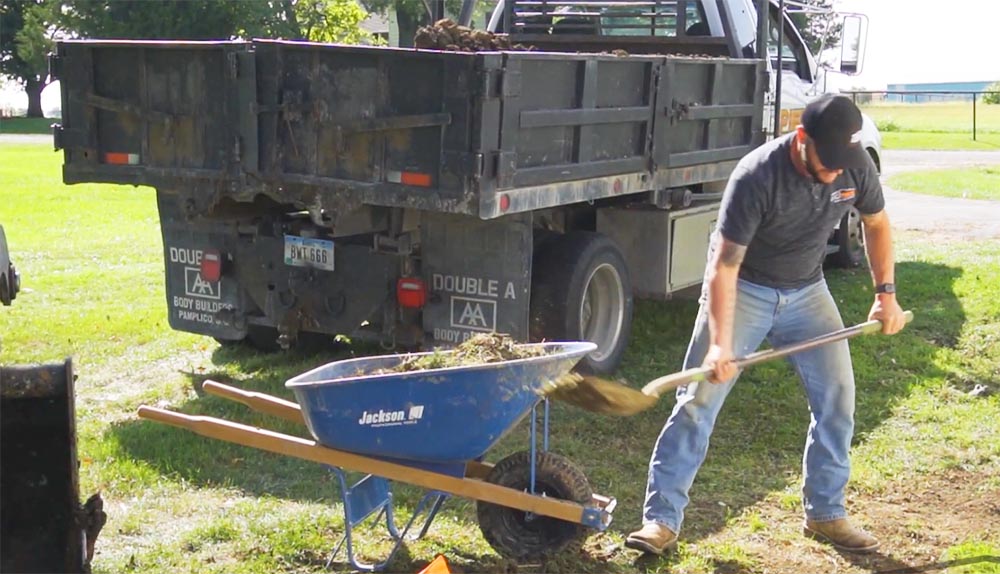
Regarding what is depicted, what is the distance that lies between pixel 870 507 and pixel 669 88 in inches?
121

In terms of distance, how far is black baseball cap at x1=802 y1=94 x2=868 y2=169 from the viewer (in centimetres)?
474

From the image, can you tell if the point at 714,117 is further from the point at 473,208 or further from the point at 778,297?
the point at 778,297

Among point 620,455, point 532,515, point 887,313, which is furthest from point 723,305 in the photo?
point 620,455

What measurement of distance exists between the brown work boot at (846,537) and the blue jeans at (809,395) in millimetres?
37

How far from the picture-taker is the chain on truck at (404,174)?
21.3 ft

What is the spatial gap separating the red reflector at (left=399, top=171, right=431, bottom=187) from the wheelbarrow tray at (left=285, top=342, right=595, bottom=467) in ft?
6.07

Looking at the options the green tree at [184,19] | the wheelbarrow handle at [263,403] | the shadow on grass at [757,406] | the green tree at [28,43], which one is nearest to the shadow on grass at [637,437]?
the shadow on grass at [757,406]

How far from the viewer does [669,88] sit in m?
7.92

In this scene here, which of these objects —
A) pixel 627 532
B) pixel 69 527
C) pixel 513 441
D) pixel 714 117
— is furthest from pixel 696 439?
pixel 714 117

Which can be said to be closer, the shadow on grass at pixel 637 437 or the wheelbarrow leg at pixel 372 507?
the wheelbarrow leg at pixel 372 507

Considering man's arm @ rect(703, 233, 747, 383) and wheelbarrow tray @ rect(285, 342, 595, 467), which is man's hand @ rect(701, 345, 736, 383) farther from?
wheelbarrow tray @ rect(285, 342, 595, 467)

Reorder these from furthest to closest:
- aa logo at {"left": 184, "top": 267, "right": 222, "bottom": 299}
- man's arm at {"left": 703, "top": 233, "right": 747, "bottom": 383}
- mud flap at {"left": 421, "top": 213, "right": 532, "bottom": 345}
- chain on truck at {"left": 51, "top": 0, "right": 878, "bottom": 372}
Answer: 1. aa logo at {"left": 184, "top": 267, "right": 222, "bottom": 299}
2. mud flap at {"left": 421, "top": 213, "right": 532, "bottom": 345}
3. chain on truck at {"left": 51, "top": 0, "right": 878, "bottom": 372}
4. man's arm at {"left": 703, "top": 233, "right": 747, "bottom": 383}

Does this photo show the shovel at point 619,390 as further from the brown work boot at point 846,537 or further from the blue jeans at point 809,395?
the brown work boot at point 846,537

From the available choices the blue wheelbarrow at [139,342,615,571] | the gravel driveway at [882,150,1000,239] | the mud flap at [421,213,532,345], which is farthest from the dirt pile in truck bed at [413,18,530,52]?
the gravel driveway at [882,150,1000,239]
